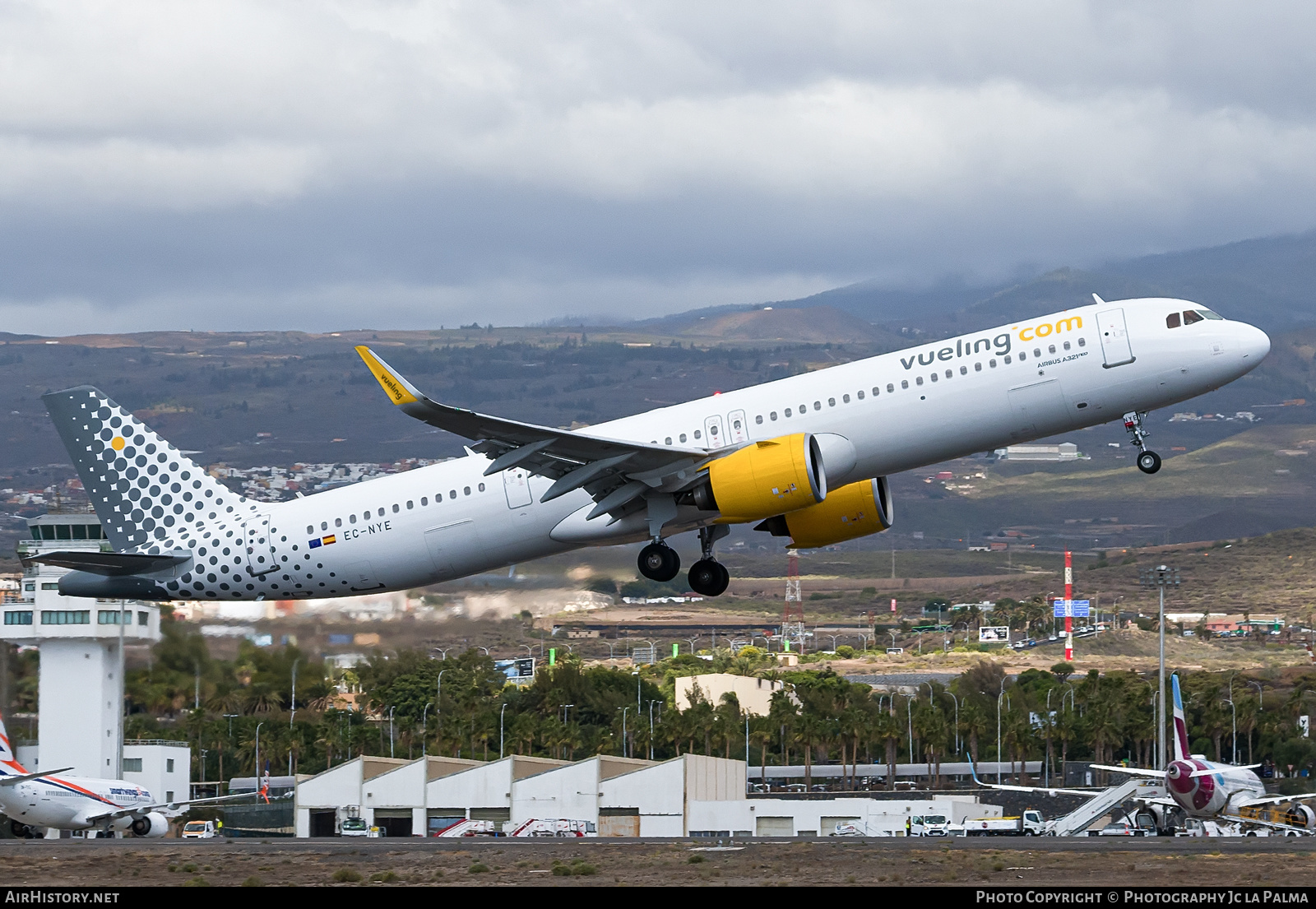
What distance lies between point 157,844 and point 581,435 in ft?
87.4

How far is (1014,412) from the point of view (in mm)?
40156

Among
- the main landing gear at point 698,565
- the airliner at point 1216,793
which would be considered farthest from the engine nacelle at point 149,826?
the main landing gear at point 698,565

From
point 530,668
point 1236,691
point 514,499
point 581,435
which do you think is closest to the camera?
point 581,435

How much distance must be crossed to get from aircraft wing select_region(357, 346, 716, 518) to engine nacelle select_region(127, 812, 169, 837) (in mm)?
33187

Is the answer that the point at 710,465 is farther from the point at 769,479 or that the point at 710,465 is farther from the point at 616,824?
the point at 616,824

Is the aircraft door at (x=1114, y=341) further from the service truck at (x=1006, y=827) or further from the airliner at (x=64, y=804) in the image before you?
the airliner at (x=64, y=804)

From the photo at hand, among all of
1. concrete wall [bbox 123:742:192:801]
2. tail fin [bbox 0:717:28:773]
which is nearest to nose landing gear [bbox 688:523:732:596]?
tail fin [bbox 0:717:28:773]

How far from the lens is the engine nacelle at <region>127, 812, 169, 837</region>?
6719cm

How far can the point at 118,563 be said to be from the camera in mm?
44219

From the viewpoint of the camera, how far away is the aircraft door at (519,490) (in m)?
42.2

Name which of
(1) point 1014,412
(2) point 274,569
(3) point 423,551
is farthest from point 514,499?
(1) point 1014,412

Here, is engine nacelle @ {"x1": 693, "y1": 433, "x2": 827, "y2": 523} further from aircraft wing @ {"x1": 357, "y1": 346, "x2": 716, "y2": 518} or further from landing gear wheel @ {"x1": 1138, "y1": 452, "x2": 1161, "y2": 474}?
landing gear wheel @ {"x1": 1138, "y1": 452, "x2": 1161, "y2": 474}

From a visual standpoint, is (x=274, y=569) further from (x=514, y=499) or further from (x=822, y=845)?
(x=822, y=845)

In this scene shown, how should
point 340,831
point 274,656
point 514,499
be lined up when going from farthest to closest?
point 340,831 < point 274,656 < point 514,499
